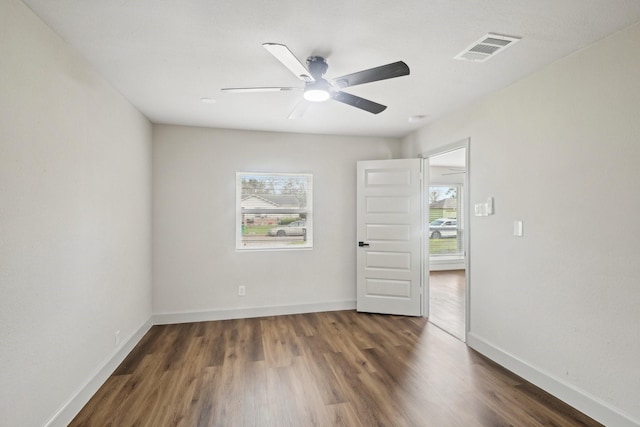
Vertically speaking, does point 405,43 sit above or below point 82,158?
above

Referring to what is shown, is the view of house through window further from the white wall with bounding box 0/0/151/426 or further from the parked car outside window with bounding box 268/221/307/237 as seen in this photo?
the white wall with bounding box 0/0/151/426

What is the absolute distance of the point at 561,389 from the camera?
7.17 ft

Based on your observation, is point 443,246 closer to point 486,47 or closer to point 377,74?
point 486,47

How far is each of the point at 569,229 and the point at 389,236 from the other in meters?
2.12

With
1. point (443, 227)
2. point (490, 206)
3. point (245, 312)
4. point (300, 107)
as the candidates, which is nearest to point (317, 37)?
point (300, 107)

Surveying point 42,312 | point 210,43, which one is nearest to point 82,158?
point 42,312

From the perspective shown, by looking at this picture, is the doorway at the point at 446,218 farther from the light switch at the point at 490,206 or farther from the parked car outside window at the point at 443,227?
the light switch at the point at 490,206

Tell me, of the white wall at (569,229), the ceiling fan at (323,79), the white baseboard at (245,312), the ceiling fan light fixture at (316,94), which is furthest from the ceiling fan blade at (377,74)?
the white baseboard at (245,312)

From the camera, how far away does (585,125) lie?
2.06 meters

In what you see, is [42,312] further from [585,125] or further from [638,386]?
[585,125]

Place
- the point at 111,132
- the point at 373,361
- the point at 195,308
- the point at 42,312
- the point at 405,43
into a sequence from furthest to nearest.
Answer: the point at 195,308 → the point at 373,361 → the point at 111,132 → the point at 405,43 → the point at 42,312

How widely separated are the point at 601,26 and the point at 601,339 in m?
1.99

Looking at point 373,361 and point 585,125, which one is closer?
point 585,125

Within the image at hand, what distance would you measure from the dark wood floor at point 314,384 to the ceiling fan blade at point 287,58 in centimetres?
228
